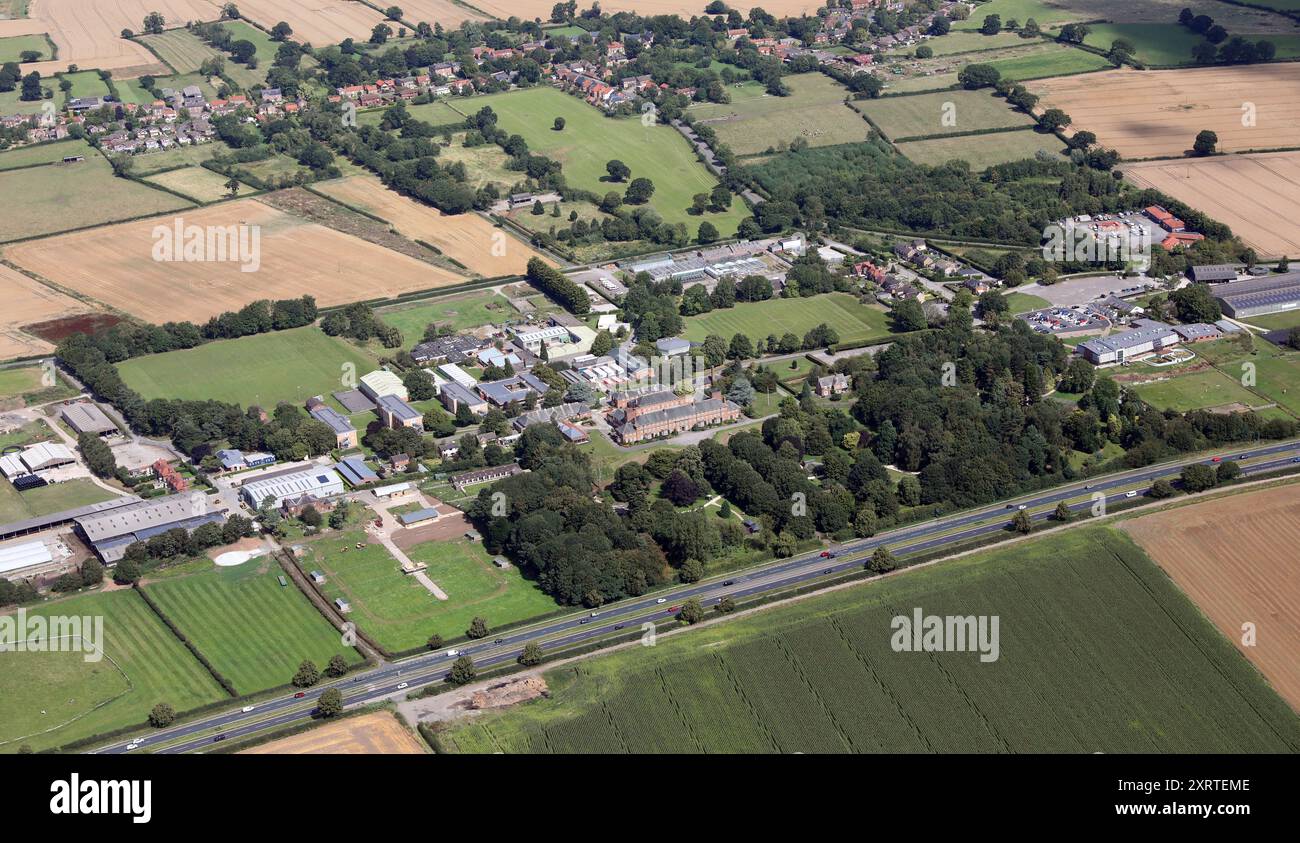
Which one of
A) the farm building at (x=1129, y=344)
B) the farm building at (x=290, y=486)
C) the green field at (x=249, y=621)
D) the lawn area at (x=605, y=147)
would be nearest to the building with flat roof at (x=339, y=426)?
the farm building at (x=290, y=486)

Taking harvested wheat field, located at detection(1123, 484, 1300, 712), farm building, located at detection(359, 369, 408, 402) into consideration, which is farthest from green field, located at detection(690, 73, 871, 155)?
harvested wheat field, located at detection(1123, 484, 1300, 712)

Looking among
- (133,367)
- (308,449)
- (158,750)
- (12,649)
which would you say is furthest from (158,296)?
(158,750)

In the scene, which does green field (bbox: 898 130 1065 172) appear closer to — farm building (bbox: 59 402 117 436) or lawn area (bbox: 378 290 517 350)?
lawn area (bbox: 378 290 517 350)

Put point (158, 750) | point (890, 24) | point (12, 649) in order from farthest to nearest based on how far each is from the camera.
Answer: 1. point (890, 24)
2. point (12, 649)
3. point (158, 750)

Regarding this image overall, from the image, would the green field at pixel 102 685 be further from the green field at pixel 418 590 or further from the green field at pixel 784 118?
the green field at pixel 784 118

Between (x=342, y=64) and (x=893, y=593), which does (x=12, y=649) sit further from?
(x=342, y=64)

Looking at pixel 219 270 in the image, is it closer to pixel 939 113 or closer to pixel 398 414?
pixel 398 414

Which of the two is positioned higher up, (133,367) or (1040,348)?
(1040,348)
